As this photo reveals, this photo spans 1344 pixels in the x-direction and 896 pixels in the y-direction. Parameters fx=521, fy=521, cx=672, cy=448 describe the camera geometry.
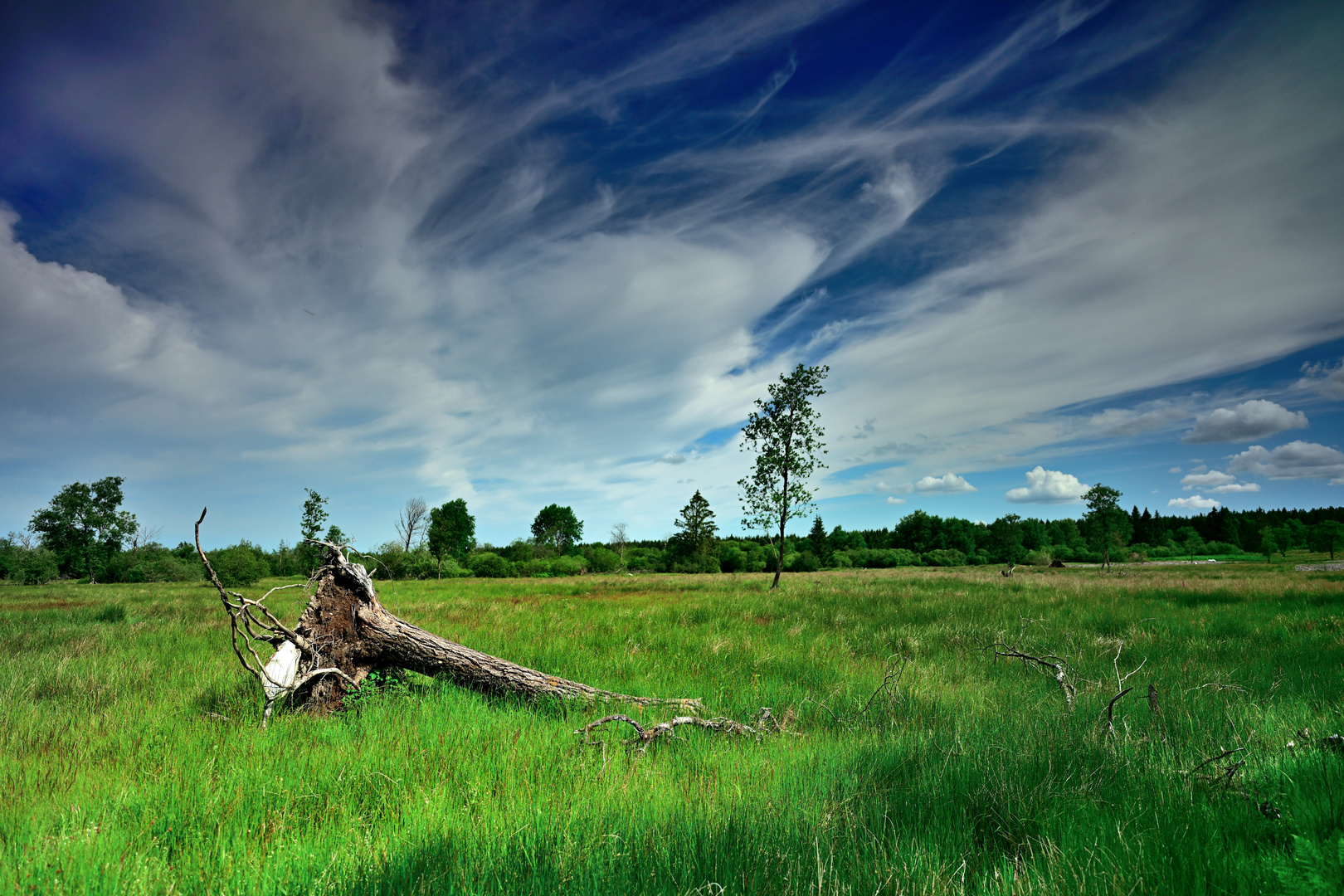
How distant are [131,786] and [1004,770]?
5.76m

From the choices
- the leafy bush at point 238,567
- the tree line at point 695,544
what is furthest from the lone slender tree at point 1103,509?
the leafy bush at point 238,567

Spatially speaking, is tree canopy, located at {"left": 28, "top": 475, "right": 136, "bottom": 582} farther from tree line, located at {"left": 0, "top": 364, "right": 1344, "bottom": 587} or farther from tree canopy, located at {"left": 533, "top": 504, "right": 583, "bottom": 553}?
tree canopy, located at {"left": 533, "top": 504, "right": 583, "bottom": 553}

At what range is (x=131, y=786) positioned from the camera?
3.37 meters

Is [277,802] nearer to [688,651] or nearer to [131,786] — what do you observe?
[131,786]

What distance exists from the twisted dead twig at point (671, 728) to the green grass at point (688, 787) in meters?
0.13

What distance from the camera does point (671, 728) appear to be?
453 cm

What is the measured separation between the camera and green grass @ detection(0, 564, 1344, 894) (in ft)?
7.82

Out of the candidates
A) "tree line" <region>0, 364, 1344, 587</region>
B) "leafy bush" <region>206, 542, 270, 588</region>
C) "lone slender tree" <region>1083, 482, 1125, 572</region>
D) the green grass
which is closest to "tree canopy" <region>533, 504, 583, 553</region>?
"tree line" <region>0, 364, 1344, 587</region>

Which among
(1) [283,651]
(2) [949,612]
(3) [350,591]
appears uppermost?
(3) [350,591]

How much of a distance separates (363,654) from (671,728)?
12.6ft

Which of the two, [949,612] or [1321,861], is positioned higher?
[1321,861]

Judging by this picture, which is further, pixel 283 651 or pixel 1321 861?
pixel 283 651

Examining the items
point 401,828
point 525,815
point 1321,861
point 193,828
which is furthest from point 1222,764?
point 193,828

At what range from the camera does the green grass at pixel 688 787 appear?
2.38m
